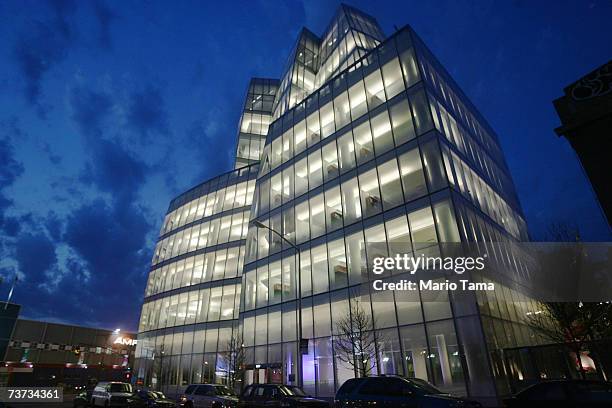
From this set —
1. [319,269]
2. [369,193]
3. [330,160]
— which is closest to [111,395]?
[319,269]

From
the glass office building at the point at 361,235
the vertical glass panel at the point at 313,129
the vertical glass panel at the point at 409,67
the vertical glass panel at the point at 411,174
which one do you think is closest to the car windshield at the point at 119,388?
the glass office building at the point at 361,235

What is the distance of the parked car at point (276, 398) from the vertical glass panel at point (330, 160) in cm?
1831

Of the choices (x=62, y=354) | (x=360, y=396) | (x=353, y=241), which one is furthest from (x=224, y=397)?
(x=62, y=354)

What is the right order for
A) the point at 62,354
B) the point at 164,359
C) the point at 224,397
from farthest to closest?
the point at 62,354, the point at 164,359, the point at 224,397

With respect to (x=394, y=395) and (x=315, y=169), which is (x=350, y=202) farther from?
(x=394, y=395)

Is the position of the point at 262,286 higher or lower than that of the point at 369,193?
lower

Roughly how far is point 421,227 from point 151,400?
19.2 m

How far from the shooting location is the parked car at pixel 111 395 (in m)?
19.7

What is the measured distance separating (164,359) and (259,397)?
1354 inches

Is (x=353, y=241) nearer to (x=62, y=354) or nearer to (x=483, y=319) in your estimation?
(x=483, y=319)

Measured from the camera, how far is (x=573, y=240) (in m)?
23.6

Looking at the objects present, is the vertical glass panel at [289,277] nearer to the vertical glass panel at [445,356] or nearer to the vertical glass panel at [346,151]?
the vertical glass panel at [346,151]

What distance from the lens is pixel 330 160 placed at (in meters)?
30.6

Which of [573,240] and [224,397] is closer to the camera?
[224,397]
